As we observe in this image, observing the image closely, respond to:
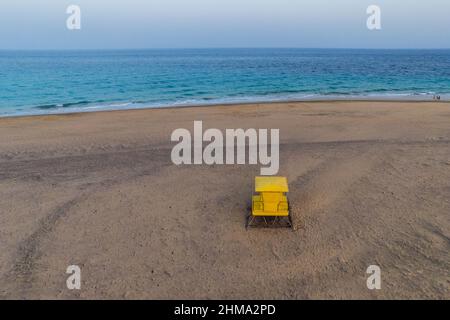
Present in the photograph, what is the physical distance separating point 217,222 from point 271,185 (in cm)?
153

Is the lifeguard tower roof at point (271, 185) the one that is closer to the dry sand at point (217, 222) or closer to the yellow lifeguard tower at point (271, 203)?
the yellow lifeguard tower at point (271, 203)

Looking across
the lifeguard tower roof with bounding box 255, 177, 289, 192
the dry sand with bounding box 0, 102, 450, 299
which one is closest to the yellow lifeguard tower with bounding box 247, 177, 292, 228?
the lifeguard tower roof with bounding box 255, 177, 289, 192

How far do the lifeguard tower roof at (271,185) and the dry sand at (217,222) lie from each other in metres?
0.92

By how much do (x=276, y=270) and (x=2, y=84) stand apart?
147ft

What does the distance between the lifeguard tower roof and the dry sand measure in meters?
0.92

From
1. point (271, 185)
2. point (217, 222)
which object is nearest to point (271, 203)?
point (271, 185)

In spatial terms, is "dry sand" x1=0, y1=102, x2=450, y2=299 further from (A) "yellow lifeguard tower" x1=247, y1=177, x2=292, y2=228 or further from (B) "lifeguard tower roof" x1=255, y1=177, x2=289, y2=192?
(B) "lifeguard tower roof" x1=255, y1=177, x2=289, y2=192

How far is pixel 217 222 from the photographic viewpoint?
27.5 ft

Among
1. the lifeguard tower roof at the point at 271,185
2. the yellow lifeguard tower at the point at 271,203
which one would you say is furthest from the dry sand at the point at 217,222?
the lifeguard tower roof at the point at 271,185

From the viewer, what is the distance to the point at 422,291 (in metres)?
5.96

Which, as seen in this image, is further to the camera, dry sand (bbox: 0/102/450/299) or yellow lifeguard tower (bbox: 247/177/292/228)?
yellow lifeguard tower (bbox: 247/177/292/228)

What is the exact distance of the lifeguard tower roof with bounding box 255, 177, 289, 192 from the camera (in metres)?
7.71

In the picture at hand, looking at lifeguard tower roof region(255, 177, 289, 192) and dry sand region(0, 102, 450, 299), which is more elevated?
lifeguard tower roof region(255, 177, 289, 192)

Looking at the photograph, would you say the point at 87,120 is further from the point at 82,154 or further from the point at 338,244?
the point at 338,244
